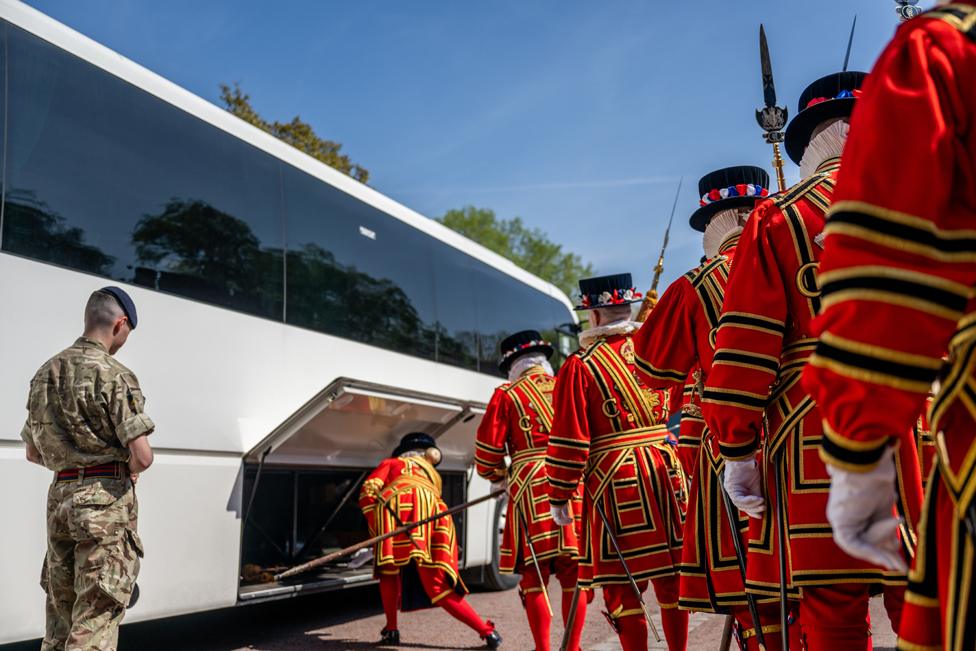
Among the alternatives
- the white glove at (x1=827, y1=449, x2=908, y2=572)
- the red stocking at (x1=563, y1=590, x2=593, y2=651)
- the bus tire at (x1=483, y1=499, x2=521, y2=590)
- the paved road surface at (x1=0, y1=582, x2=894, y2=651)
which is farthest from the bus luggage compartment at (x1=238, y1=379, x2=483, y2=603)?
the white glove at (x1=827, y1=449, x2=908, y2=572)

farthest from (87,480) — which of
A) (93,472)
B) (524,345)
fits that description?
(524,345)

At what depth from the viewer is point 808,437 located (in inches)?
100

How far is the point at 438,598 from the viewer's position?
662cm

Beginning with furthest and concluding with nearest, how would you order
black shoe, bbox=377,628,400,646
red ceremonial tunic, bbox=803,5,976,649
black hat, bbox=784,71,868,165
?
black shoe, bbox=377,628,400,646, black hat, bbox=784,71,868,165, red ceremonial tunic, bbox=803,5,976,649

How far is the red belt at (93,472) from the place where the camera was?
159 inches

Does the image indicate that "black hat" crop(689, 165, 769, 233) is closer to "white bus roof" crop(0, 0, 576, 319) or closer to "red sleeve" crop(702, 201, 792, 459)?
"red sleeve" crop(702, 201, 792, 459)

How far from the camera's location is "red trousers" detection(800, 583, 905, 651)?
240 centimetres

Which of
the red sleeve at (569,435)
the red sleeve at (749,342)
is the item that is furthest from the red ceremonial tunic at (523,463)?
the red sleeve at (749,342)

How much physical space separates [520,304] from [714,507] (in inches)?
302

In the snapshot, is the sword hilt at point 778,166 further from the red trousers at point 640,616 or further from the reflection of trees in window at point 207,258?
the reflection of trees in window at point 207,258

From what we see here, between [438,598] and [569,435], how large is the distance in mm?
2519

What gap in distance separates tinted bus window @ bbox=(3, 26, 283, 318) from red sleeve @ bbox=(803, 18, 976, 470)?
436cm

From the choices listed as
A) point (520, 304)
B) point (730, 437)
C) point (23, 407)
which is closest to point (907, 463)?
point (730, 437)

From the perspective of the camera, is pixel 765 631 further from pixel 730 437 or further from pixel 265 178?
pixel 265 178
